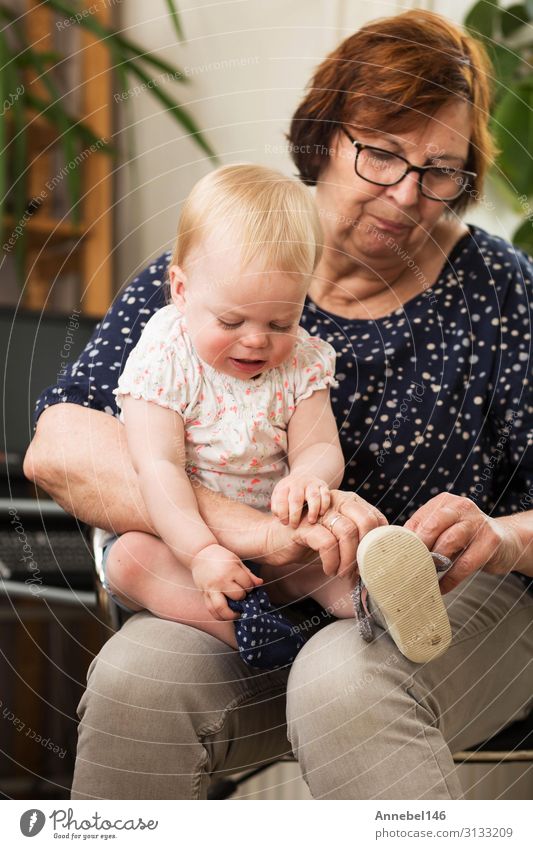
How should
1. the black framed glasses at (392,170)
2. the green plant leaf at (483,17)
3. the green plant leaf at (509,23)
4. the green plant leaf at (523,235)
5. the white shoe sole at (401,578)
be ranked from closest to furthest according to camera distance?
1. the white shoe sole at (401,578)
2. the black framed glasses at (392,170)
3. the green plant leaf at (483,17)
4. the green plant leaf at (509,23)
5. the green plant leaf at (523,235)

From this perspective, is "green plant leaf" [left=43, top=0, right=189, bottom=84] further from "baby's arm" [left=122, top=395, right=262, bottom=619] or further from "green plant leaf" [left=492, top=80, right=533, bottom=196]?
"baby's arm" [left=122, top=395, right=262, bottom=619]

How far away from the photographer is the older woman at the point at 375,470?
0.55 metres

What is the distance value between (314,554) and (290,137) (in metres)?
0.29

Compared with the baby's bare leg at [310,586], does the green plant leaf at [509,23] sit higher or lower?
higher

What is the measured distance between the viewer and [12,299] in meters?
1.44

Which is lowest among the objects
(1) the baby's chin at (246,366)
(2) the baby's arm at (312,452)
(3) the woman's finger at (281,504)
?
(3) the woman's finger at (281,504)

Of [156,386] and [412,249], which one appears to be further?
[412,249]

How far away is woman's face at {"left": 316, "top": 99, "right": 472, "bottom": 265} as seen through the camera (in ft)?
1.94

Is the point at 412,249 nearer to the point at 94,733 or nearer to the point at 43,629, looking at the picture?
the point at 94,733

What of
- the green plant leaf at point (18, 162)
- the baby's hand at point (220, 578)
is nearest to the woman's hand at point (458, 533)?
the baby's hand at point (220, 578)

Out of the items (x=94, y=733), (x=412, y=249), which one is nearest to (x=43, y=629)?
(x=94, y=733)

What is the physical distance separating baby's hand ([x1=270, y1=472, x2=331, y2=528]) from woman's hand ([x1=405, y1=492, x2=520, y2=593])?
0.06 metres

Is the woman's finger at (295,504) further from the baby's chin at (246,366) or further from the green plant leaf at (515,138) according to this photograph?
the green plant leaf at (515,138)

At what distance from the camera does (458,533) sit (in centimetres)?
55
